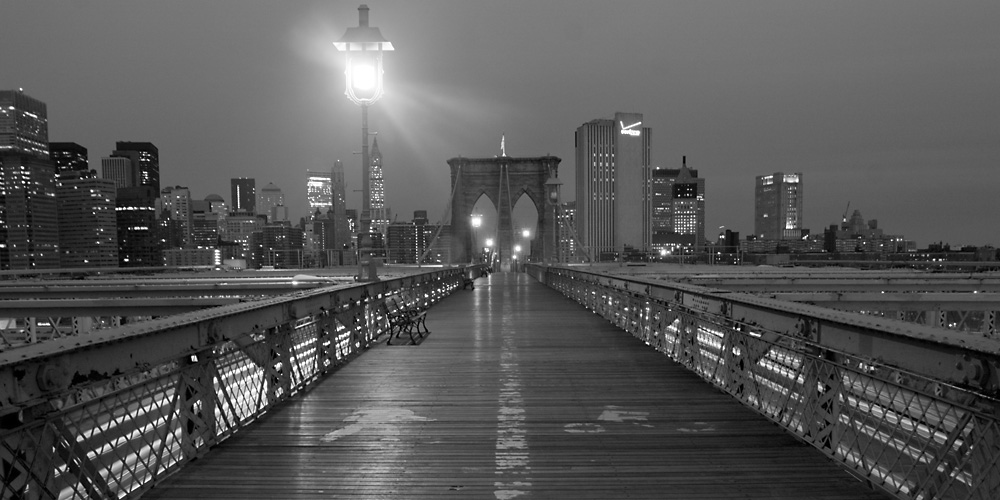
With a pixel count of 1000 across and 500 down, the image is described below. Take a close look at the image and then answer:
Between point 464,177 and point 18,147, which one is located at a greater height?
point 18,147

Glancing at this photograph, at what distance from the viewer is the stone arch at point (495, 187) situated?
71312mm

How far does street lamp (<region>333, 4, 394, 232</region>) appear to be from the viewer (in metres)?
11.5

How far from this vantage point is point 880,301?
1188cm

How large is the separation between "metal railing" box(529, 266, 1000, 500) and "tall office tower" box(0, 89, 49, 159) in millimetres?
165068

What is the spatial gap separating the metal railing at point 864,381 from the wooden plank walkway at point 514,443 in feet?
0.84

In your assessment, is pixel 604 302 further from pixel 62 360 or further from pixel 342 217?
pixel 62 360

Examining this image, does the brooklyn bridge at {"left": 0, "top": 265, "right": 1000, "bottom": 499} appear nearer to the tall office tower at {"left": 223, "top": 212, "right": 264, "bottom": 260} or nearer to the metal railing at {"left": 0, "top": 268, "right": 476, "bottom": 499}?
the metal railing at {"left": 0, "top": 268, "right": 476, "bottom": 499}

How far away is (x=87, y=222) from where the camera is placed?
370ft

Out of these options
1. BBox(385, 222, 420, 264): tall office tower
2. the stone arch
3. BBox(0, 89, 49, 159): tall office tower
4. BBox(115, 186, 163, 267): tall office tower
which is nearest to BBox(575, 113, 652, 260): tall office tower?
BBox(385, 222, 420, 264): tall office tower

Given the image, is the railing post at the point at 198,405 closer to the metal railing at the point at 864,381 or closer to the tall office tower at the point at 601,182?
the metal railing at the point at 864,381

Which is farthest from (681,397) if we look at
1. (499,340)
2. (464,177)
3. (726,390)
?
(464,177)

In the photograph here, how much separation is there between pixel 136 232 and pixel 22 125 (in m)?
47.3

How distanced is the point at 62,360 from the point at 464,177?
72.9m

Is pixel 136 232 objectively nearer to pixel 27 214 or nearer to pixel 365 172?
pixel 27 214
